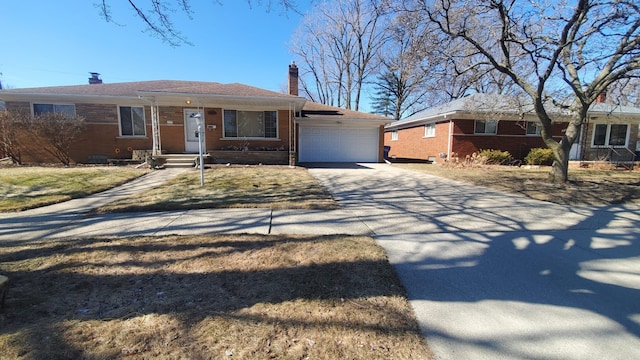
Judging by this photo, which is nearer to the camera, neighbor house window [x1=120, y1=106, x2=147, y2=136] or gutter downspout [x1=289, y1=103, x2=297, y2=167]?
gutter downspout [x1=289, y1=103, x2=297, y2=167]

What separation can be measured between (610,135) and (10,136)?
33.7m

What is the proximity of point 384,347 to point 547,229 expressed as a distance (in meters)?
4.43

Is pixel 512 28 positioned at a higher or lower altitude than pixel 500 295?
higher

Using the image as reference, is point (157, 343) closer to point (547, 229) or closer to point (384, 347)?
point (384, 347)

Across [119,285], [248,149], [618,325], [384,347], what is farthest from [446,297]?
[248,149]

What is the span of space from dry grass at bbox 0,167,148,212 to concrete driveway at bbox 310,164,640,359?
6.73 metres

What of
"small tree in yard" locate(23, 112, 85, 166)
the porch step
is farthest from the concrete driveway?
"small tree in yard" locate(23, 112, 85, 166)

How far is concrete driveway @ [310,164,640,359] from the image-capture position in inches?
84.3

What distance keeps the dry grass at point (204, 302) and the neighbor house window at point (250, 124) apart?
1159 centimetres

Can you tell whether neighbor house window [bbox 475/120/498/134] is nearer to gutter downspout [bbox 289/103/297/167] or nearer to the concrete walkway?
gutter downspout [bbox 289/103/297/167]

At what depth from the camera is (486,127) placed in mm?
17500

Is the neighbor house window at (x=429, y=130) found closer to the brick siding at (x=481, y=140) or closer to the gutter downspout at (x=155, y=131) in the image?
the brick siding at (x=481, y=140)

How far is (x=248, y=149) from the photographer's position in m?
14.7

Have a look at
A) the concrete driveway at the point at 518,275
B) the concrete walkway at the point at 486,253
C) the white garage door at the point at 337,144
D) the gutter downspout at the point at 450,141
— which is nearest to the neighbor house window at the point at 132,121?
the white garage door at the point at 337,144
